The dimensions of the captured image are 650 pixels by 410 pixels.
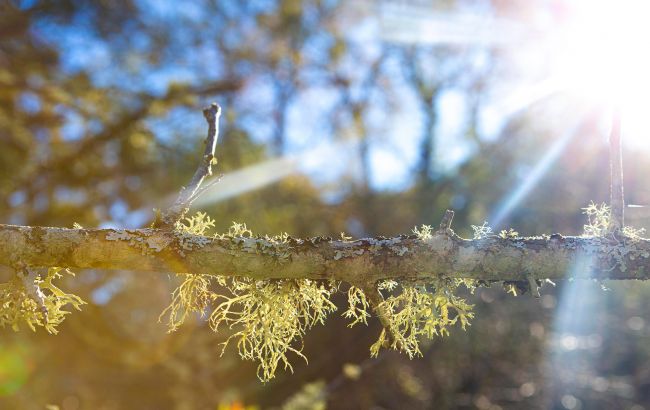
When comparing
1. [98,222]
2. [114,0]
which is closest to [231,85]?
[114,0]

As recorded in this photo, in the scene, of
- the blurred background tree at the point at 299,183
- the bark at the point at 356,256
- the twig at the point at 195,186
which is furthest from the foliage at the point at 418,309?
the blurred background tree at the point at 299,183

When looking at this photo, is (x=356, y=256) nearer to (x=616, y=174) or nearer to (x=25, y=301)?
(x=616, y=174)

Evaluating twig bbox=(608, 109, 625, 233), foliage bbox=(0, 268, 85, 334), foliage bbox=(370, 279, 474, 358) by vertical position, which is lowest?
foliage bbox=(370, 279, 474, 358)

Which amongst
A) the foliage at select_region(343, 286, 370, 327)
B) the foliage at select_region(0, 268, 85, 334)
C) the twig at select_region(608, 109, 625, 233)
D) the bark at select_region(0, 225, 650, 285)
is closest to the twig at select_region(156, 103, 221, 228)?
the bark at select_region(0, 225, 650, 285)

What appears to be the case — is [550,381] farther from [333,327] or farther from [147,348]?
[147,348]

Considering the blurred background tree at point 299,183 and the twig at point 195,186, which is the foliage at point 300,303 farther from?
the blurred background tree at point 299,183

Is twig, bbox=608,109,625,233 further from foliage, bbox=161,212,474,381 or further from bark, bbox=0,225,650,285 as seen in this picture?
foliage, bbox=161,212,474,381
